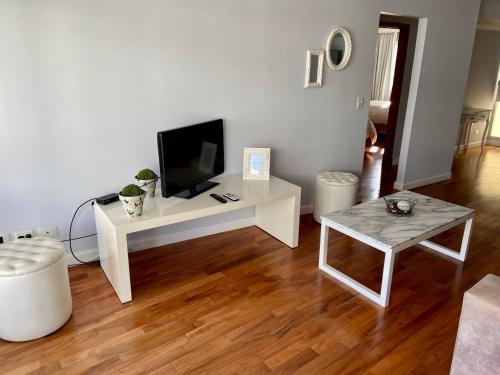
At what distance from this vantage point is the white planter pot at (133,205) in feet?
7.68

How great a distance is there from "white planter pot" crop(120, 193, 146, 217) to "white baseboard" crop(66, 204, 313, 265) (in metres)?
0.69

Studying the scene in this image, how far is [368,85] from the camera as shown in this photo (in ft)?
12.8

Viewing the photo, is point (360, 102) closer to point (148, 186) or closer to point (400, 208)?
point (400, 208)

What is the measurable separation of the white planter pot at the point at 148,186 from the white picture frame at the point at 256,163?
822 millimetres

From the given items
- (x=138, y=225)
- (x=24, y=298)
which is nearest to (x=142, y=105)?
(x=138, y=225)

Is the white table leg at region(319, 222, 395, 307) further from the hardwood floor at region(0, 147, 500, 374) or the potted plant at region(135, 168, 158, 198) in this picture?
the potted plant at region(135, 168, 158, 198)

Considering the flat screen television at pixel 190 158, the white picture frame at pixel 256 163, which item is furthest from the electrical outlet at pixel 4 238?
the white picture frame at pixel 256 163

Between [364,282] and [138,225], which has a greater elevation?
[138,225]

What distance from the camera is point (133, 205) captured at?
2359 millimetres

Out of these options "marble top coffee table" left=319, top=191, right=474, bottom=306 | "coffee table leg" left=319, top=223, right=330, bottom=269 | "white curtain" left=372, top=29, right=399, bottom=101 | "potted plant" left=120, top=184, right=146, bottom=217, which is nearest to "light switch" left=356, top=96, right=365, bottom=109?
"marble top coffee table" left=319, top=191, right=474, bottom=306

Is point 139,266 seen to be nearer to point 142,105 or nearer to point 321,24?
point 142,105

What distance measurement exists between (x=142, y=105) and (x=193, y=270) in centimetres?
122

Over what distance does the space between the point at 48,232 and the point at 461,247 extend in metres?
3.02

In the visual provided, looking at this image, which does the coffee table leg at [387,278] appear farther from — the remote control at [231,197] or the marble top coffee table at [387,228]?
the remote control at [231,197]
